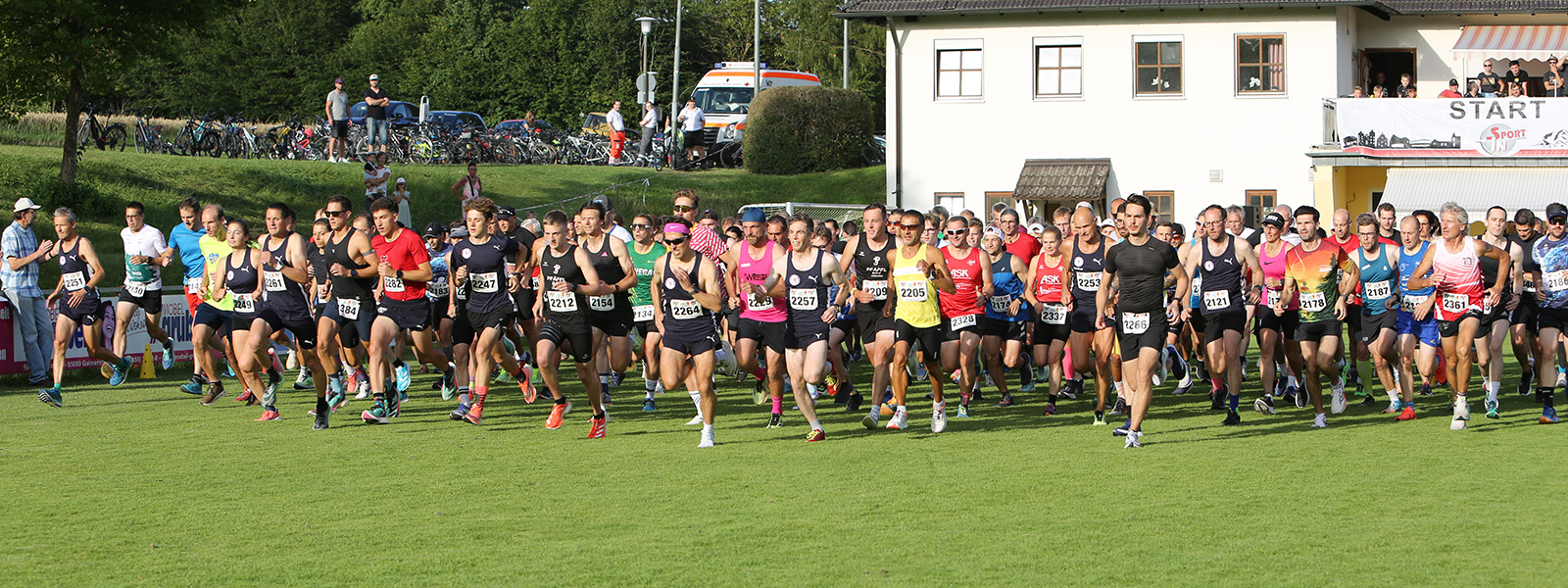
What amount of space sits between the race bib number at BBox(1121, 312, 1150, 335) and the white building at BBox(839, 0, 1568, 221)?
20.5 meters

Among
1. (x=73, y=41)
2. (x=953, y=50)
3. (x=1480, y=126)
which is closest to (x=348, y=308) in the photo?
(x=73, y=41)

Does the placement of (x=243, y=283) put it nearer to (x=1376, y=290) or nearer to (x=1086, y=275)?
(x=1086, y=275)

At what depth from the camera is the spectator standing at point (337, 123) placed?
1208 inches

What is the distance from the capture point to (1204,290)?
1224 centimetres

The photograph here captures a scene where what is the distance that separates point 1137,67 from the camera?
3158 centimetres

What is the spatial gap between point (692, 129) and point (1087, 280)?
24696mm

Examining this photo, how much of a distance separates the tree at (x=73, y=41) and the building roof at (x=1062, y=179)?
16068 mm

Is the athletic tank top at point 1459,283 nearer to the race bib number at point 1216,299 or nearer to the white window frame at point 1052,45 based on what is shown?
the race bib number at point 1216,299

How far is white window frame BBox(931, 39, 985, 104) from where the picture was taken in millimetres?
32125

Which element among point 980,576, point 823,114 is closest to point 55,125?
point 823,114

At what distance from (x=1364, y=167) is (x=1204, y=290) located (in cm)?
2161

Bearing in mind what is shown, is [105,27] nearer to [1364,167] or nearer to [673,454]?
[673,454]

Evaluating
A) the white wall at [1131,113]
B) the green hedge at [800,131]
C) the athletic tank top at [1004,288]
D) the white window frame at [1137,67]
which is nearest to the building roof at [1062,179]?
the white wall at [1131,113]

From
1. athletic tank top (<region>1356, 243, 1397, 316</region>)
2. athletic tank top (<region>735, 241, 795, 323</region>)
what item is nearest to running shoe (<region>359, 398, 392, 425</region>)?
athletic tank top (<region>735, 241, 795, 323</region>)
